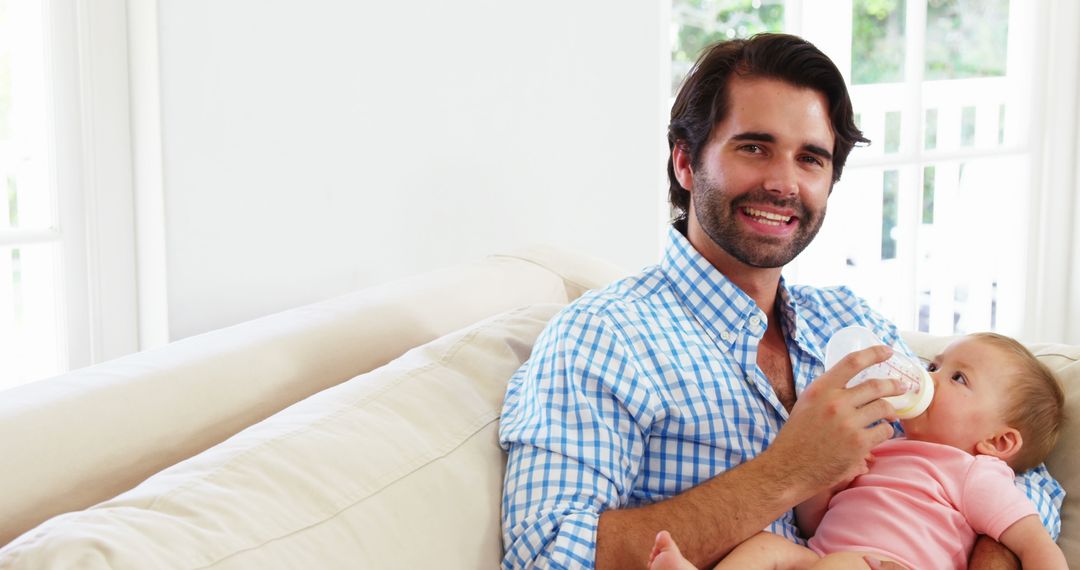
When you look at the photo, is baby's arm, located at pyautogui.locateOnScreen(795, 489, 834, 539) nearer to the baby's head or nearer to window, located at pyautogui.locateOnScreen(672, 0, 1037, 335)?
the baby's head

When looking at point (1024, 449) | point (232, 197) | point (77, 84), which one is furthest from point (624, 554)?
point (77, 84)

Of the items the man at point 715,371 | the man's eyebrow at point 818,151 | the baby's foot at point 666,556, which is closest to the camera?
the baby's foot at point 666,556

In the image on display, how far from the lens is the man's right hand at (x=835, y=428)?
1211 millimetres

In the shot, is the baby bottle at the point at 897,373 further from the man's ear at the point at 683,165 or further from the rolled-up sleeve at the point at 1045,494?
the man's ear at the point at 683,165

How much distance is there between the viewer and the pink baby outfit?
1260 millimetres

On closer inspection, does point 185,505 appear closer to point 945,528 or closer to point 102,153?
point 945,528

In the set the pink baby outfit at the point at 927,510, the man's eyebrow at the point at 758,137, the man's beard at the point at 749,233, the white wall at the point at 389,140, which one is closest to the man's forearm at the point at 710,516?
the pink baby outfit at the point at 927,510

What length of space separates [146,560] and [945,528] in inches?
36.3

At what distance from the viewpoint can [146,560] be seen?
2.50 ft

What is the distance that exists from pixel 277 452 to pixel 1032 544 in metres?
0.85

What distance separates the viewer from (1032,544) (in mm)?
1246

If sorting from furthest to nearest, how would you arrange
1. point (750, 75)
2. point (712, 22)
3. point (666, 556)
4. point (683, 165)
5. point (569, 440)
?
point (712, 22) → point (683, 165) → point (750, 75) → point (569, 440) → point (666, 556)

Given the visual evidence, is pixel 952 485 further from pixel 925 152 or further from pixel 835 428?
pixel 925 152

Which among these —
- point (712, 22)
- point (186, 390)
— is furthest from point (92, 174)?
point (712, 22)
